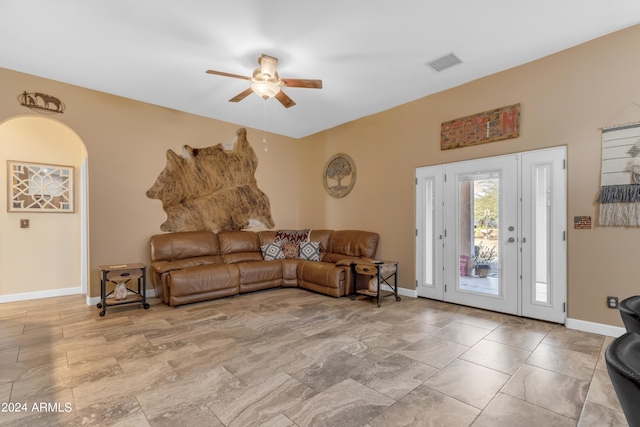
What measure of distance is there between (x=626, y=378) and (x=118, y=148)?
17.9ft

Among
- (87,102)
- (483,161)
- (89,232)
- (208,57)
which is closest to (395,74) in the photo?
(483,161)

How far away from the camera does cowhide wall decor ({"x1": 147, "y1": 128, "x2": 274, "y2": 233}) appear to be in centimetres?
499

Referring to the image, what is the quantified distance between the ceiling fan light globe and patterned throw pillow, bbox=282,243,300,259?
2949mm

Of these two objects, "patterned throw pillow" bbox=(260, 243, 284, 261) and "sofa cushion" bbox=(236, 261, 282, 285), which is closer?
"sofa cushion" bbox=(236, 261, 282, 285)

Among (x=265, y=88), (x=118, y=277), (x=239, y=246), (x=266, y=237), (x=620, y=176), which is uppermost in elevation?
(x=265, y=88)

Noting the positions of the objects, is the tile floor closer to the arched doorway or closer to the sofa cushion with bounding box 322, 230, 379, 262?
the arched doorway

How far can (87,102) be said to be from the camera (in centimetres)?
420

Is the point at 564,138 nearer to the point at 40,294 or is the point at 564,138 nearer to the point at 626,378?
the point at 626,378

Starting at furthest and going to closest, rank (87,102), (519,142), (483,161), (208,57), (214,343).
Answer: (87,102)
(483,161)
(519,142)
(208,57)
(214,343)

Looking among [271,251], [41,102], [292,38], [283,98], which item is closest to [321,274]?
[271,251]

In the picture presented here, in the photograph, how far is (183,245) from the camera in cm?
473

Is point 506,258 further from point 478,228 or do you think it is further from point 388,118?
point 388,118

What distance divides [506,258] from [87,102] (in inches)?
235

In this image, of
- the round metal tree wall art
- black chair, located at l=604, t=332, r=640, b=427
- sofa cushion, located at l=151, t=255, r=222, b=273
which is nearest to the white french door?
the round metal tree wall art
